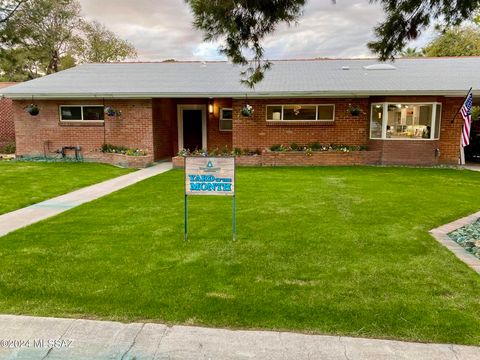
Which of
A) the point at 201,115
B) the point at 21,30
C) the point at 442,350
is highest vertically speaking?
the point at 21,30

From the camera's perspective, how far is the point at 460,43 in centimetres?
3253

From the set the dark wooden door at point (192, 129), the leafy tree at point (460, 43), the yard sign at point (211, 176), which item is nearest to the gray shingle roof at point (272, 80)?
the dark wooden door at point (192, 129)

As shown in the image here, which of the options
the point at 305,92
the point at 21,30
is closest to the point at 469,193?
the point at 305,92

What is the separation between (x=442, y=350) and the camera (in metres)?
2.97

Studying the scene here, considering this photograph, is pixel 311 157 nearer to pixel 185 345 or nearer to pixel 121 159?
pixel 121 159

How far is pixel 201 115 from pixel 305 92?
16.3ft

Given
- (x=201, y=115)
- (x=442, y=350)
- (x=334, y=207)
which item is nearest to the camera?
(x=442, y=350)

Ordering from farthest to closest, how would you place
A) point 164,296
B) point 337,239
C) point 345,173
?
1. point 345,173
2. point 337,239
3. point 164,296

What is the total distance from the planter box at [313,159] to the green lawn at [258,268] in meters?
6.00

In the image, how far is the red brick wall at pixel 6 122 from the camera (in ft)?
63.6

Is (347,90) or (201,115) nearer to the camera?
(347,90)

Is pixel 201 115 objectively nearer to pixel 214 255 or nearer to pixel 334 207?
pixel 334 207

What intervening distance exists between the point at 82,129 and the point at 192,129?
443 cm

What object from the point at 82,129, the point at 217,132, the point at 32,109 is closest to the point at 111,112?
the point at 82,129
